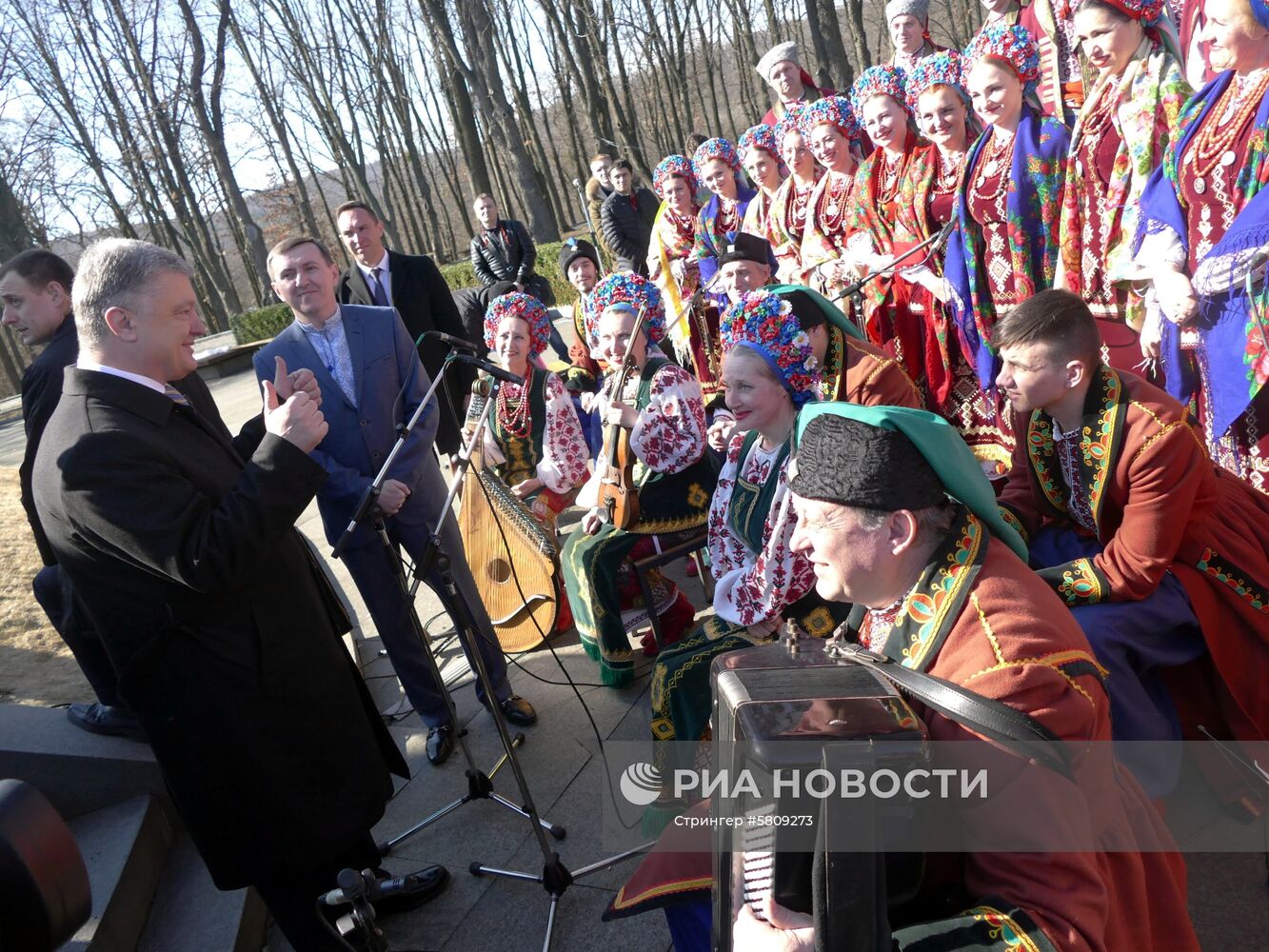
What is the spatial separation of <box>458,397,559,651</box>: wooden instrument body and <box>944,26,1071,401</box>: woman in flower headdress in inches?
90.4

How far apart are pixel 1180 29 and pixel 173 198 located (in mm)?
26399

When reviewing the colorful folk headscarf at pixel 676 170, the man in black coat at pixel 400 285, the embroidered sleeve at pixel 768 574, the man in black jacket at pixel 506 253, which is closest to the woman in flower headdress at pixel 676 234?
the colorful folk headscarf at pixel 676 170

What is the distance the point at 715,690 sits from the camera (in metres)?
1.57

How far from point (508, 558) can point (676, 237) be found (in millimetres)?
3207

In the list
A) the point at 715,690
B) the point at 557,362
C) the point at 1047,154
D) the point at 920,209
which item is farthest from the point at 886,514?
the point at 557,362

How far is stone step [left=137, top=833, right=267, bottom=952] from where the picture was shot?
2719 millimetres

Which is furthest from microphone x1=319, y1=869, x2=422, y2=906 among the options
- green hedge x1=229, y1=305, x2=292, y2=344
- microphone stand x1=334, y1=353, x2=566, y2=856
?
green hedge x1=229, y1=305, x2=292, y2=344

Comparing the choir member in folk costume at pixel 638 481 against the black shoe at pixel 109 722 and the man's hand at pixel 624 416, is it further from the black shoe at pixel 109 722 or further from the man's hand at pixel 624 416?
the black shoe at pixel 109 722

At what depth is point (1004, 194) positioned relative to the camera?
384 cm

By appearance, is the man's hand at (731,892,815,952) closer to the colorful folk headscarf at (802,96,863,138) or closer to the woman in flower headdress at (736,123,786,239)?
the colorful folk headscarf at (802,96,863,138)

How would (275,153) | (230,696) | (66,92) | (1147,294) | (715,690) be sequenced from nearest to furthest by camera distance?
(715,690) → (230,696) → (1147,294) → (66,92) → (275,153)

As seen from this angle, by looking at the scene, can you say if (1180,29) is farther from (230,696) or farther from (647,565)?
(230,696)

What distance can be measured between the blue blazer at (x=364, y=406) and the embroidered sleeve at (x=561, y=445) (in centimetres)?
108

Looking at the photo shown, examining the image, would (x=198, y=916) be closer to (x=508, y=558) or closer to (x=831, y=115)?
(x=508, y=558)
